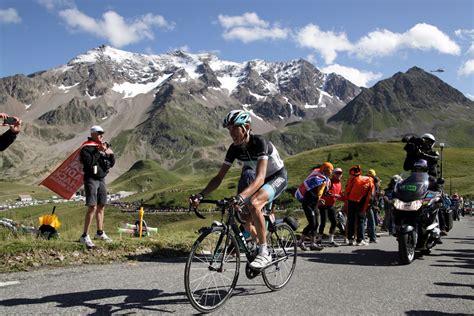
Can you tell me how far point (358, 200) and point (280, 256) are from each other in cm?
706

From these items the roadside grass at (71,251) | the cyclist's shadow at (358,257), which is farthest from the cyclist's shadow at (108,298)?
the cyclist's shadow at (358,257)

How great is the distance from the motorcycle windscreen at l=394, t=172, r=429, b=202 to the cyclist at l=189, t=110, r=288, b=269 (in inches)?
178

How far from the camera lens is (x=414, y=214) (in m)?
10.2

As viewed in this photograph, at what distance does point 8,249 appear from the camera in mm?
8477

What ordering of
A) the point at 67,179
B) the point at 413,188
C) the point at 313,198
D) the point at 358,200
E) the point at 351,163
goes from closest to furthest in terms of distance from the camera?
the point at 413,188, the point at 67,179, the point at 313,198, the point at 358,200, the point at 351,163

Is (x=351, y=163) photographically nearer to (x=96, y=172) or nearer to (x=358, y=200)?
(x=358, y=200)

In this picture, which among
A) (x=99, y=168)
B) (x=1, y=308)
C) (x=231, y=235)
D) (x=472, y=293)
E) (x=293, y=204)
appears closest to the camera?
(x=1, y=308)

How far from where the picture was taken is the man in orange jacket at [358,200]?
45.6 feet

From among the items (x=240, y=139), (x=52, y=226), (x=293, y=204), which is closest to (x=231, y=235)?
(x=240, y=139)

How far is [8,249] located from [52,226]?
9.00 feet

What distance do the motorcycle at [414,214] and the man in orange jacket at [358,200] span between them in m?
3.01

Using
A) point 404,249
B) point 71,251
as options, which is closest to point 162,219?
point 71,251

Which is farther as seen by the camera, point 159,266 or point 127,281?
point 159,266

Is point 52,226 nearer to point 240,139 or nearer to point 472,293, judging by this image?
point 240,139
